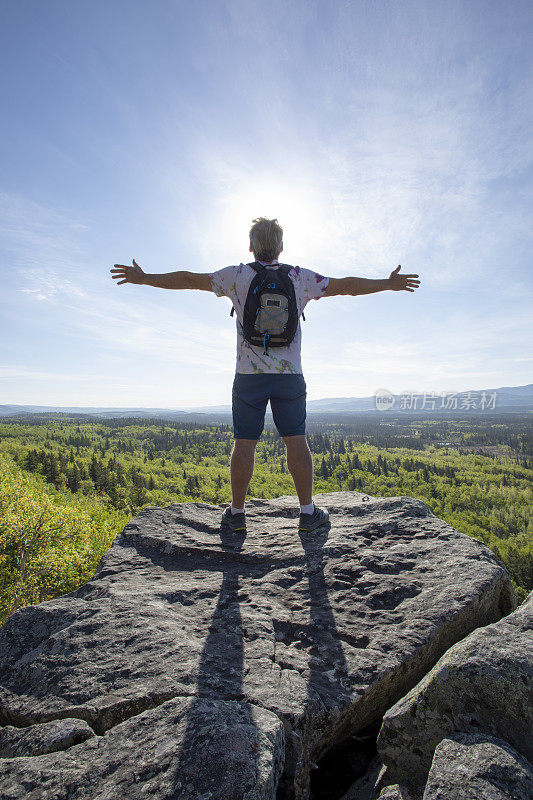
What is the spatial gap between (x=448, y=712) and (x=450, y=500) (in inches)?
5048

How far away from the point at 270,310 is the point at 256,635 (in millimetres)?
3458

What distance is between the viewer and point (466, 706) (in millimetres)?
2383

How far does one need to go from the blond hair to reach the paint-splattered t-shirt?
6.0 inches

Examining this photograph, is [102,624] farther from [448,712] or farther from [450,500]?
[450,500]

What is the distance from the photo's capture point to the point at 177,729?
2195 mm

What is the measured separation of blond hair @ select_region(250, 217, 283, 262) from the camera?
194 inches

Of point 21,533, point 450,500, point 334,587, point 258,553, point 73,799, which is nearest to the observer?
point 73,799

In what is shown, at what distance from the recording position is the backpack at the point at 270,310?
15.0 feet

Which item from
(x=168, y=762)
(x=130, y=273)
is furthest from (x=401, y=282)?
(x=168, y=762)

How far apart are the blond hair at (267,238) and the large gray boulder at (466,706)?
458cm

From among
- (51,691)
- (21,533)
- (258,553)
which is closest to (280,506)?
(258,553)

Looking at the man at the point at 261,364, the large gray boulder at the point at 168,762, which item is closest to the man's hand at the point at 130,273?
the man at the point at 261,364

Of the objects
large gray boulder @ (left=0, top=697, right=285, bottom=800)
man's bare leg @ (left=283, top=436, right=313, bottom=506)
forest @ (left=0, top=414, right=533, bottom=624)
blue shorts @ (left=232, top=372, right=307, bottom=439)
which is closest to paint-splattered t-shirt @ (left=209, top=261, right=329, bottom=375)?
blue shorts @ (left=232, top=372, right=307, bottom=439)

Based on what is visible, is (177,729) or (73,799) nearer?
(73,799)
